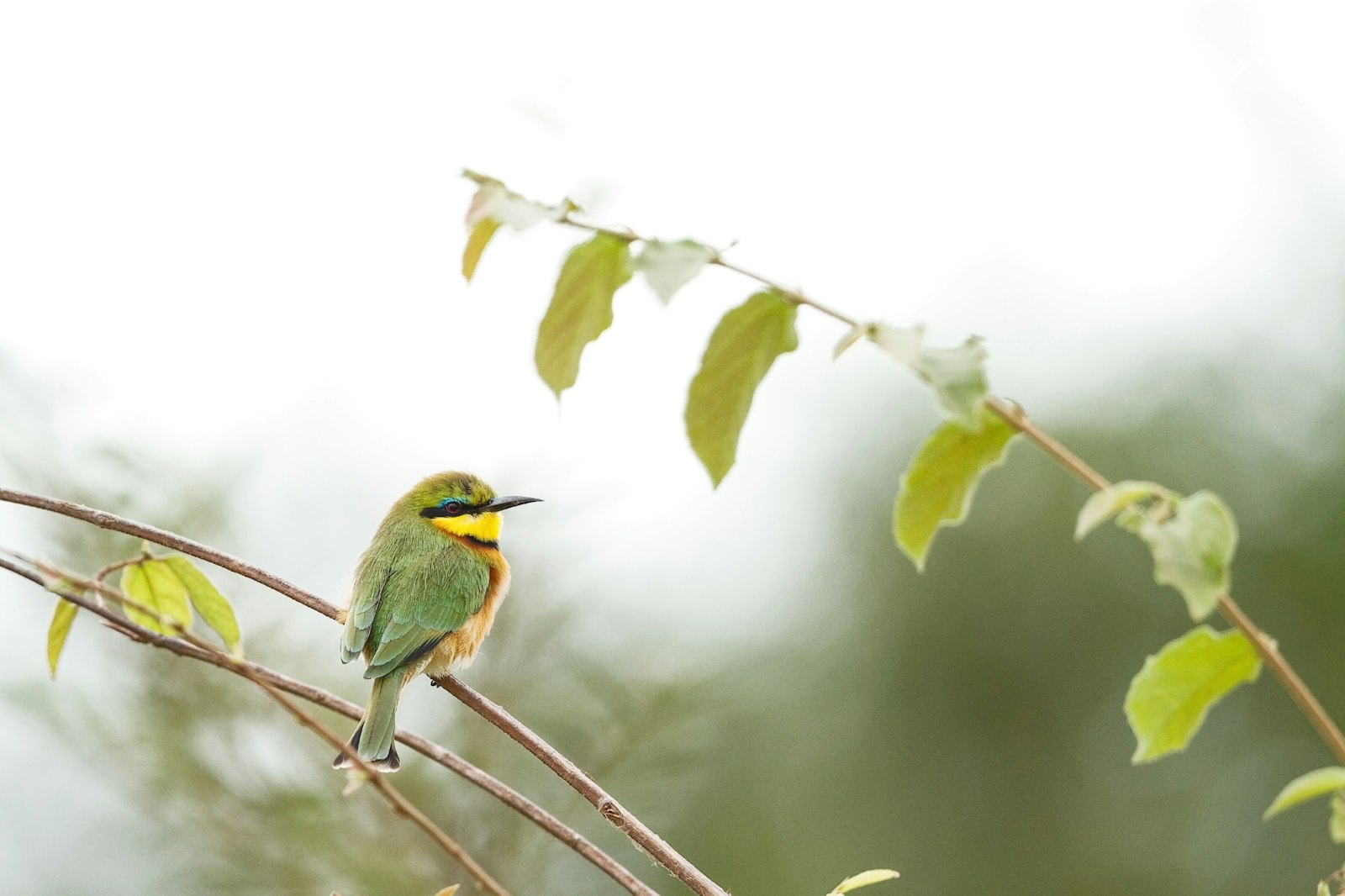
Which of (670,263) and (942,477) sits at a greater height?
(670,263)

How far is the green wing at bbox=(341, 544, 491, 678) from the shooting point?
101 inches

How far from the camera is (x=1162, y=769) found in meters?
10.2

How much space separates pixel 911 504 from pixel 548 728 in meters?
4.39

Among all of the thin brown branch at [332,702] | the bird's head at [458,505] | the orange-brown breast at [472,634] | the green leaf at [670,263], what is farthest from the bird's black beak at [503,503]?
the green leaf at [670,263]

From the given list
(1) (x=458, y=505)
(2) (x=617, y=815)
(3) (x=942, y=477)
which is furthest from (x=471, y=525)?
(3) (x=942, y=477)

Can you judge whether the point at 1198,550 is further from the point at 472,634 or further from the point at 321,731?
the point at 472,634

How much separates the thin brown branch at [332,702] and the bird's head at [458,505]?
5.20ft

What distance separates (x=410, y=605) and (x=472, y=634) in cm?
24

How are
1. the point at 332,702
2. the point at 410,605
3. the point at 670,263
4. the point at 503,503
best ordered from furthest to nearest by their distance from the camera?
the point at 503,503 → the point at 410,605 → the point at 332,702 → the point at 670,263

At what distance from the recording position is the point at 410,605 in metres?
2.63

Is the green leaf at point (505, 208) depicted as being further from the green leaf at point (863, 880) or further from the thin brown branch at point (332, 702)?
the green leaf at point (863, 880)

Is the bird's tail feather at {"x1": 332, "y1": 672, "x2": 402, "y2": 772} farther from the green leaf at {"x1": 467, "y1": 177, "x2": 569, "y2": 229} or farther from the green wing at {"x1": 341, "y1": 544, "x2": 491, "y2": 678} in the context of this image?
the green leaf at {"x1": 467, "y1": 177, "x2": 569, "y2": 229}

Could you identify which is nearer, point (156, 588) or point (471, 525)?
point (156, 588)

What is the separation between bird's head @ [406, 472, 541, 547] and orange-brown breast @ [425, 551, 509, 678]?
0.22 feet
